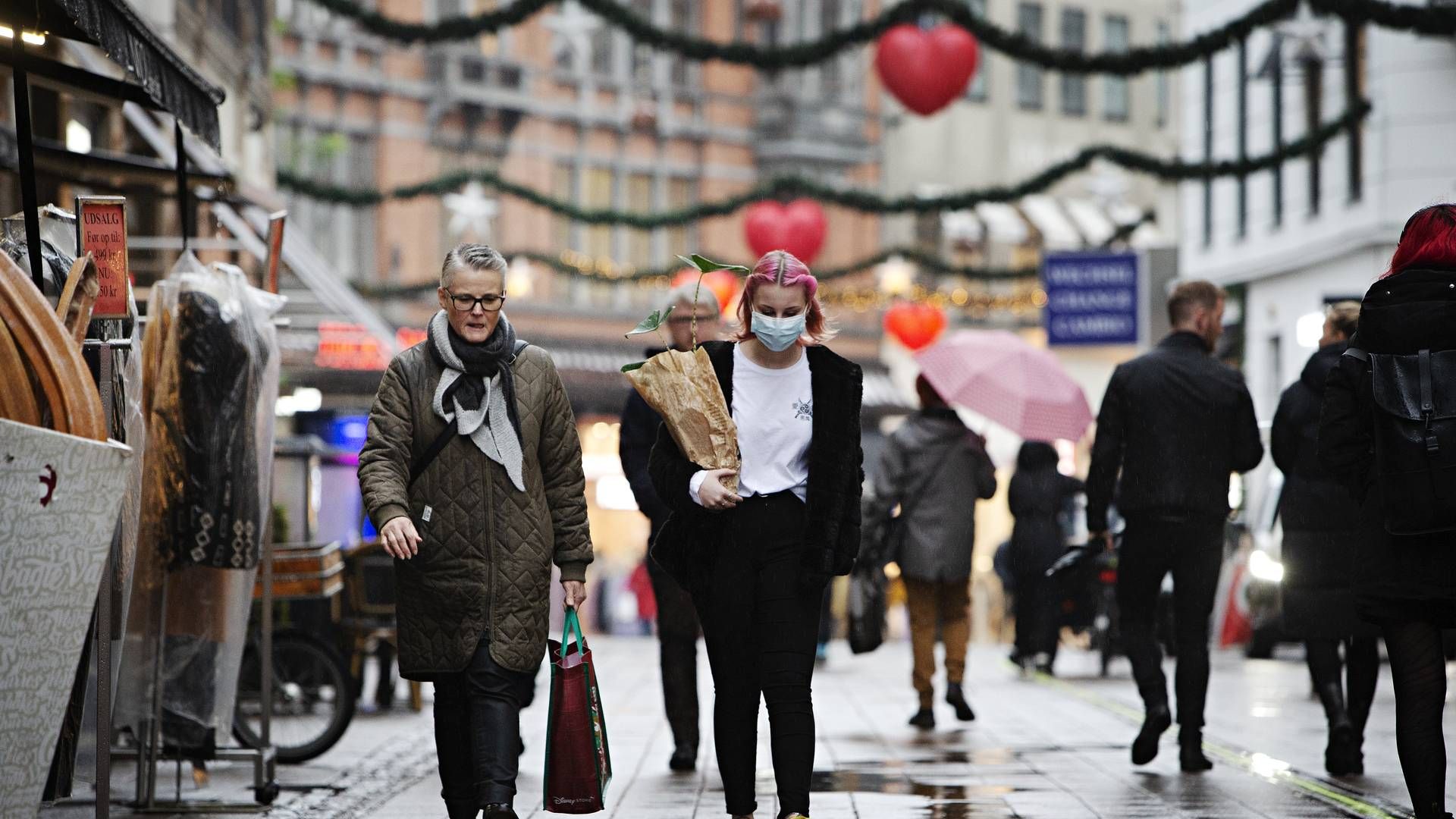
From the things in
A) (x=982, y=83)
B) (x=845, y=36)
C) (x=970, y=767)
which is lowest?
(x=970, y=767)

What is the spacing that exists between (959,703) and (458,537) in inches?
242

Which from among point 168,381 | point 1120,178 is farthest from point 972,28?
point 1120,178

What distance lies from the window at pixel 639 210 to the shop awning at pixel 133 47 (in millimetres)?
38050

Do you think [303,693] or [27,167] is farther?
[303,693]

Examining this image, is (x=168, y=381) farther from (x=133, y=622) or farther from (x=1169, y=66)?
(x=1169, y=66)

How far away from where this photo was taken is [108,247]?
750 cm

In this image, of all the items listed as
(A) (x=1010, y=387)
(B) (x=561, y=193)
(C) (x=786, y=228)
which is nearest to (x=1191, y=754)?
(A) (x=1010, y=387)

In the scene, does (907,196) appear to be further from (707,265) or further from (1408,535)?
(707,265)

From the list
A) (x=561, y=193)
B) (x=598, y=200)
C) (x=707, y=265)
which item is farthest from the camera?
(x=598, y=200)

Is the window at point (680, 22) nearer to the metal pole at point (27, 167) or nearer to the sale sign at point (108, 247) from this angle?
the sale sign at point (108, 247)

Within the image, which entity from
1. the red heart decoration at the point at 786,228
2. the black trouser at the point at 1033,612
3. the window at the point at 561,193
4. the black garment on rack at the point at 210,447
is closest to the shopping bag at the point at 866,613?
the black garment on rack at the point at 210,447

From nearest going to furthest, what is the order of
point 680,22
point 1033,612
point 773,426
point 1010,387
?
1. point 773,426
2. point 1010,387
3. point 1033,612
4. point 680,22

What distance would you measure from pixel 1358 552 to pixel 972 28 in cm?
1119

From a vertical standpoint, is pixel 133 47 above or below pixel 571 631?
above
